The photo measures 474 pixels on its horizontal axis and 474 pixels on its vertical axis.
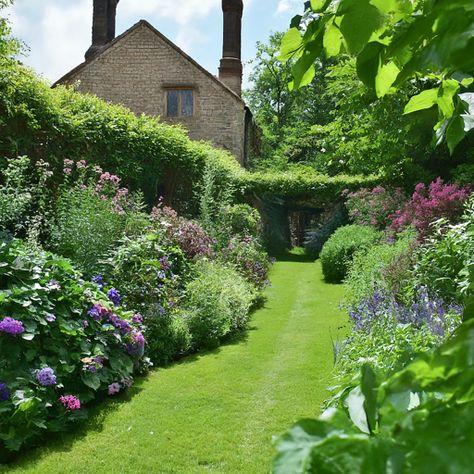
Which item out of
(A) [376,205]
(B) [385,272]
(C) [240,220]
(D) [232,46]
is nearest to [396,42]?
(B) [385,272]

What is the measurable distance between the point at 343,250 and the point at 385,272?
4953 mm

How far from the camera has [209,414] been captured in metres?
5.14

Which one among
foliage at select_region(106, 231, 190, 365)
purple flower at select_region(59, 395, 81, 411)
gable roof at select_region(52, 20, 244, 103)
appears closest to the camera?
purple flower at select_region(59, 395, 81, 411)

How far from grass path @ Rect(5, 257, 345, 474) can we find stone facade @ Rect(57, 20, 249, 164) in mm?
15499

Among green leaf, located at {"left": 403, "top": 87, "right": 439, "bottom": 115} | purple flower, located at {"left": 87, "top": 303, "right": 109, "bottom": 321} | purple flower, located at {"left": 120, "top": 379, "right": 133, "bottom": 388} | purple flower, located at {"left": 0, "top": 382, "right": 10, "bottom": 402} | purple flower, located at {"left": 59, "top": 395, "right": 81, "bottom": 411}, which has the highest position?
green leaf, located at {"left": 403, "top": 87, "right": 439, "bottom": 115}

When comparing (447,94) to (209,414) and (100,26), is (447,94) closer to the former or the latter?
(209,414)

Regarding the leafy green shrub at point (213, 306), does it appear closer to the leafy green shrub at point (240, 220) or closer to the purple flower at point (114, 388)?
the purple flower at point (114, 388)

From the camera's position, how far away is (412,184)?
16.8 meters

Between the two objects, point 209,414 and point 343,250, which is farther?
point 343,250

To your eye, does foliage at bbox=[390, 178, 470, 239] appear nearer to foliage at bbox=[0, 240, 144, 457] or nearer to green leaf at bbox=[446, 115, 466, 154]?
foliage at bbox=[0, 240, 144, 457]

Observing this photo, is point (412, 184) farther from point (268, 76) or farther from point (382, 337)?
point (268, 76)

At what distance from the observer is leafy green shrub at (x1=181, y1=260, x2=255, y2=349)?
764 centimetres

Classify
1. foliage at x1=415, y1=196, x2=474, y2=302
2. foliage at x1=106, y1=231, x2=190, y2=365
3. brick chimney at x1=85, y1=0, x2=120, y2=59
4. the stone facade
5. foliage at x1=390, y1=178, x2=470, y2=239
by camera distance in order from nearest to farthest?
foliage at x1=415, y1=196, x2=474, y2=302, foliage at x1=106, y1=231, x2=190, y2=365, foliage at x1=390, y1=178, x2=470, y2=239, the stone facade, brick chimney at x1=85, y1=0, x2=120, y2=59

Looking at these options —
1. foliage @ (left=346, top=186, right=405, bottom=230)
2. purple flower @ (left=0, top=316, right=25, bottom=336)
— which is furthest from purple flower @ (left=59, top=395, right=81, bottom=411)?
foliage @ (left=346, top=186, right=405, bottom=230)
